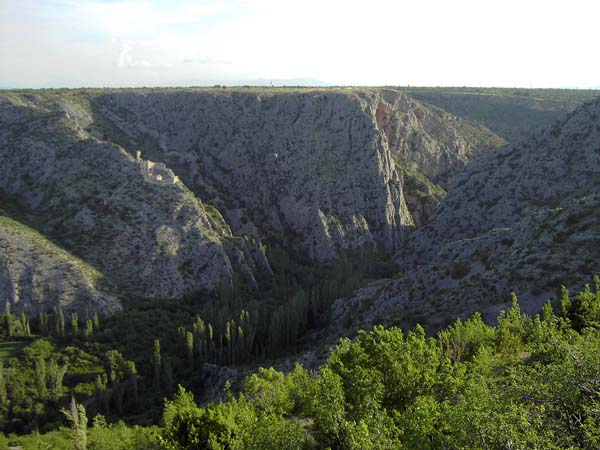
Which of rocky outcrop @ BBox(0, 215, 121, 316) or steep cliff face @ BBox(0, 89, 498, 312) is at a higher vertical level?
steep cliff face @ BBox(0, 89, 498, 312)

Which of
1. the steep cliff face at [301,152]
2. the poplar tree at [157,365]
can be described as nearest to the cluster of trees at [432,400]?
the poplar tree at [157,365]

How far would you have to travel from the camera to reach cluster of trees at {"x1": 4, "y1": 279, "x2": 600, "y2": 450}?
50.3ft

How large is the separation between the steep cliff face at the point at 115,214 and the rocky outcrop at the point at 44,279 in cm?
381

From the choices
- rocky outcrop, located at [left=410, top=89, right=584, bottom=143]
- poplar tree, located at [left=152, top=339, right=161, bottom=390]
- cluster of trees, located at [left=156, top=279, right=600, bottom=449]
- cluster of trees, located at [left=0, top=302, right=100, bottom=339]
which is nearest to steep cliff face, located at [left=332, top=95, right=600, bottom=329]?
cluster of trees, located at [left=156, top=279, right=600, bottom=449]

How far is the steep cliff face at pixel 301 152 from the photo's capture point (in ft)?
360

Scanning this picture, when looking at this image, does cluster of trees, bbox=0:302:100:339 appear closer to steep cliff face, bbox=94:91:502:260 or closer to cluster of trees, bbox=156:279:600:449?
cluster of trees, bbox=156:279:600:449

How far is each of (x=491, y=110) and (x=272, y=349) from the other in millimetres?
141672

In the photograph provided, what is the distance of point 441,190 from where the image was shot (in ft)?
416

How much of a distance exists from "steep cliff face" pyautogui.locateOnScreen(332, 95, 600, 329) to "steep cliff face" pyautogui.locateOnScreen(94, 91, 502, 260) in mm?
17110

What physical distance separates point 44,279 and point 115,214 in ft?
60.1

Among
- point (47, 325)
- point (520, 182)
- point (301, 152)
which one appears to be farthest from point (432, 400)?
point (301, 152)

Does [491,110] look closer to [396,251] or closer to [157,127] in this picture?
[396,251]

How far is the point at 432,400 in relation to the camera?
19531 mm

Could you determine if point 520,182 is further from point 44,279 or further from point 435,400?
point 44,279
